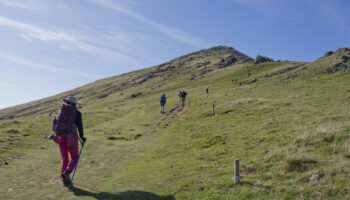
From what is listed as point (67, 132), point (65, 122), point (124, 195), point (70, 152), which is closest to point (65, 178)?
point (70, 152)

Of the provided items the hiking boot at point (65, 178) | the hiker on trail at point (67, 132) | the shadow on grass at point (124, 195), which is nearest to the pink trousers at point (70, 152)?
the hiker on trail at point (67, 132)

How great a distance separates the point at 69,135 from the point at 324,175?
1015 centimetres

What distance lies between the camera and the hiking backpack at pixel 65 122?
10.1m

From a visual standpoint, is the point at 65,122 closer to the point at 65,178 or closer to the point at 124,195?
the point at 65,178

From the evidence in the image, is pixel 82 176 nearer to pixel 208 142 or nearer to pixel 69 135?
pixel 69 135

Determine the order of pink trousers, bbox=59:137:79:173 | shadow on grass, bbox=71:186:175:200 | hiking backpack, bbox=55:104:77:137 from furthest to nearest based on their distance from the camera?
pink trousers, bbox=59:137:79:173, hiking backpack, bbox=55:104:77:137, shadow on grass, bbox=71:186:175:200

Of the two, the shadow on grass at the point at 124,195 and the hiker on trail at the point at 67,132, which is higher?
the hiker on trail at the point at 67,132

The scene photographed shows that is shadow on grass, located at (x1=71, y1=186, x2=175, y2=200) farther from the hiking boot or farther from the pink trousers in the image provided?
the pink trousers

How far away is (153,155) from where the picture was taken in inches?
658

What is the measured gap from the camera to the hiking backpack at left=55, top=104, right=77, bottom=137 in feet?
33.3

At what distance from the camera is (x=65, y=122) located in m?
10.2

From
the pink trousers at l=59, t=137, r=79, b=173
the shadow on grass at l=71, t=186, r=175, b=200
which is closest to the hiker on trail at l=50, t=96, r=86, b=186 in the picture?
the pink trousers at l=59, t=137, r=79, b=173

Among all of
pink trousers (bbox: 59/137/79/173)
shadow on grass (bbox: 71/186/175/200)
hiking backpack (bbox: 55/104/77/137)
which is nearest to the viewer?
shadow on grass (bbox: 71/186/175/200)

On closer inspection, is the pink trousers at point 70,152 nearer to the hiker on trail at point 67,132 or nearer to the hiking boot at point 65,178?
the hiker on trail at point 67,132
